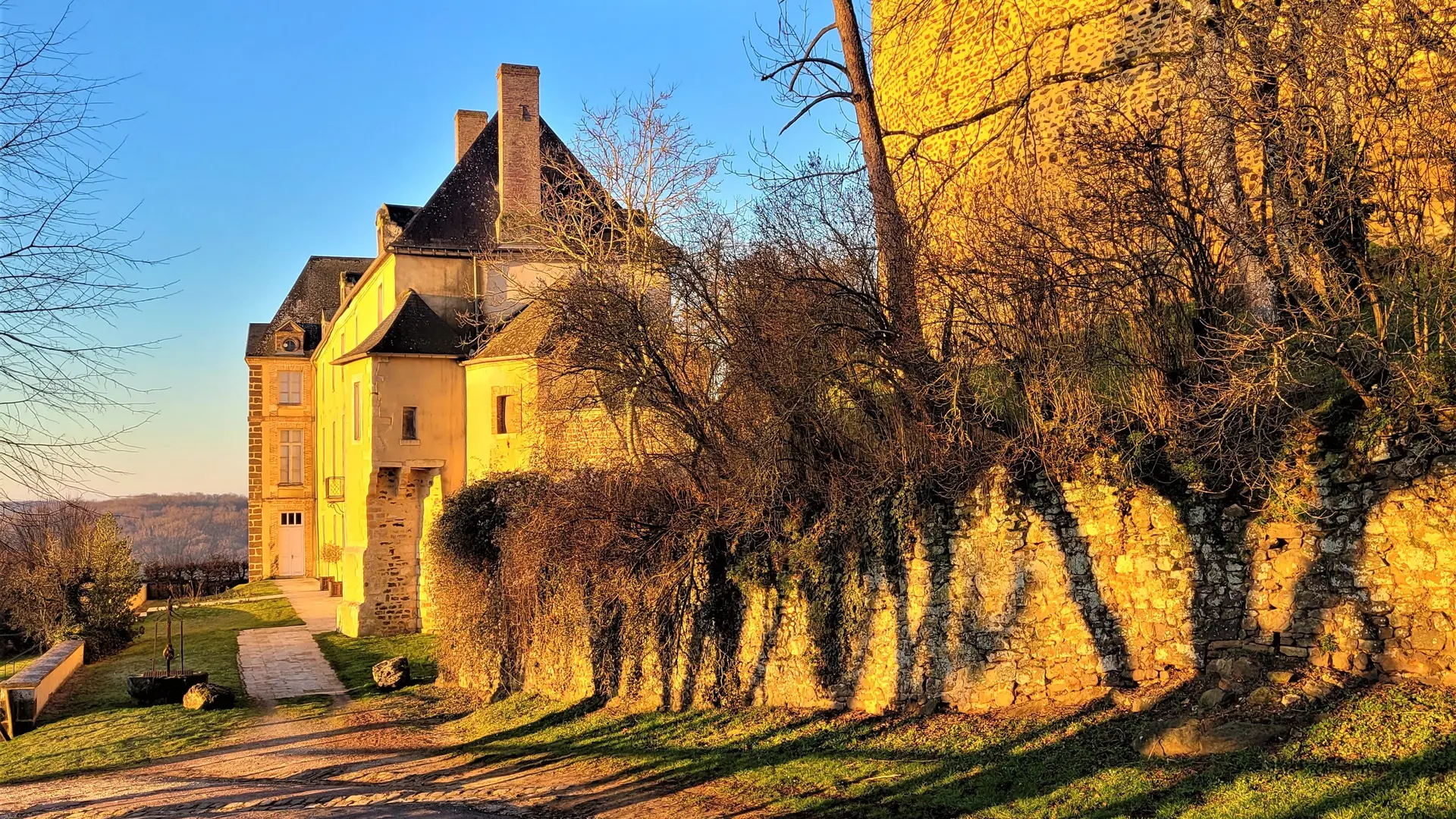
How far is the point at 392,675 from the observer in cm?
1981

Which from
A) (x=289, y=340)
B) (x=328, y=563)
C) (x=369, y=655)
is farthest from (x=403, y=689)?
(x=289, y=340)

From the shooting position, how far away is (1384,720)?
753cm

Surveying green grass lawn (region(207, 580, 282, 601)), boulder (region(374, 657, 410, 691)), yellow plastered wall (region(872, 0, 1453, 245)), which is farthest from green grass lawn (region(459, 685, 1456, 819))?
green grass lawn (region(207, 580, 282, 601))

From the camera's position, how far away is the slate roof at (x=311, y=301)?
1912 inches

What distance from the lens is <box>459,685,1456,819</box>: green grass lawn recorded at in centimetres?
703

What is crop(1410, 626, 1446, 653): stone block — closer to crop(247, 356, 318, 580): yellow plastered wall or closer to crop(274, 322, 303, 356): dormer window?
crop(247, 356, 318, 580): yellow plastered wall

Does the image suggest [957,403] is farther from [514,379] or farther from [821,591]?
[514,379]

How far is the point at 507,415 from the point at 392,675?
6996mm

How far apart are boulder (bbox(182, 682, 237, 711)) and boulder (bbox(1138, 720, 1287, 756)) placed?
51.9ft

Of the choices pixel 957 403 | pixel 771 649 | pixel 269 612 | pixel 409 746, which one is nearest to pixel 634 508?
pixel 771 649

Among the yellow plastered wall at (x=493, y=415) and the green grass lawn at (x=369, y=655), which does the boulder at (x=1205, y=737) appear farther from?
the yellow plastered wall at (x=493, y=415)

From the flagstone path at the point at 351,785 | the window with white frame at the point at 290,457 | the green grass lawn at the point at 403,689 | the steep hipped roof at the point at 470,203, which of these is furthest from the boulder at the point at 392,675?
the window with white frame at the point at 290,457

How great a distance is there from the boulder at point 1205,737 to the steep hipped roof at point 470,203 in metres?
22.0

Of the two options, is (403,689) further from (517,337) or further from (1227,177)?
(1227,177)
